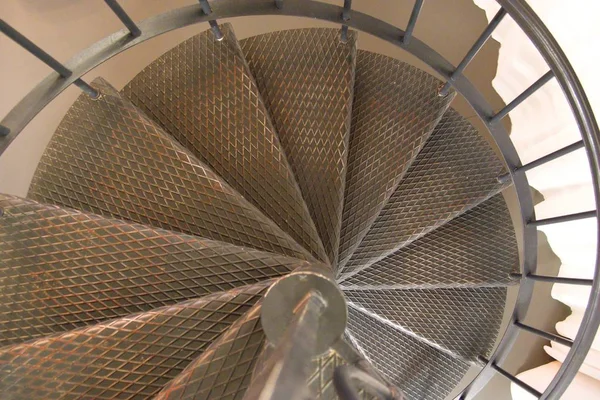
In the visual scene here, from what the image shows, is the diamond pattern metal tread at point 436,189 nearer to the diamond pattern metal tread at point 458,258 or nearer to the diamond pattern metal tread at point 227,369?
the diamond pattern metal tread at point 458,258

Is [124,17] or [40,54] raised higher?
[124,17]

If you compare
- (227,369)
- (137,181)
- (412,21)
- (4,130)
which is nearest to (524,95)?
(412,21)

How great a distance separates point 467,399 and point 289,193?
1.46 meters

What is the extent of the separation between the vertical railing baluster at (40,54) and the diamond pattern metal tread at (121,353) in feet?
2.48

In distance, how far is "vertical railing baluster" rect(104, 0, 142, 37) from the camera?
52.1 inches

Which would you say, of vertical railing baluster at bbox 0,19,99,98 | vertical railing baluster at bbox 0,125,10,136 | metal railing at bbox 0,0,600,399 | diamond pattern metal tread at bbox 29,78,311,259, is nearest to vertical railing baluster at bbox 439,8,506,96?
metal railing at bbox 0,0,600,399

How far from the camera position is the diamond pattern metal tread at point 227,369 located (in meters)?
0.91

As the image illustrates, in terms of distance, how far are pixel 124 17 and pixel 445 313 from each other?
177 centimetres

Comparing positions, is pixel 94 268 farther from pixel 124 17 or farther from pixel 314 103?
pixel 314 103

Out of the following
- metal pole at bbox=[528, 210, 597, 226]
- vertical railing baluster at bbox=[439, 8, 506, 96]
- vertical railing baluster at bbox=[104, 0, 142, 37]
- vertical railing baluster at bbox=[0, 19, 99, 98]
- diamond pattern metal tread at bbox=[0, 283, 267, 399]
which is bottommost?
diamond pattern metal tread at bbox=[0, 283, 267, 399]

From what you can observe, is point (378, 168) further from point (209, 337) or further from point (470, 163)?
point (209, 337)

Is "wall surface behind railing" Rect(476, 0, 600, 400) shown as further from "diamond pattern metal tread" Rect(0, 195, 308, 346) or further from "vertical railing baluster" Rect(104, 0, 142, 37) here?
"vertical railing baluster" Rect(104, 0, 142, 37)

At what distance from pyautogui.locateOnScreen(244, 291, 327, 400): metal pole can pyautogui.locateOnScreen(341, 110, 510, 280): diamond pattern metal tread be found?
1.19 metres

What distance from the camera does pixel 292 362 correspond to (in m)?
0.57
